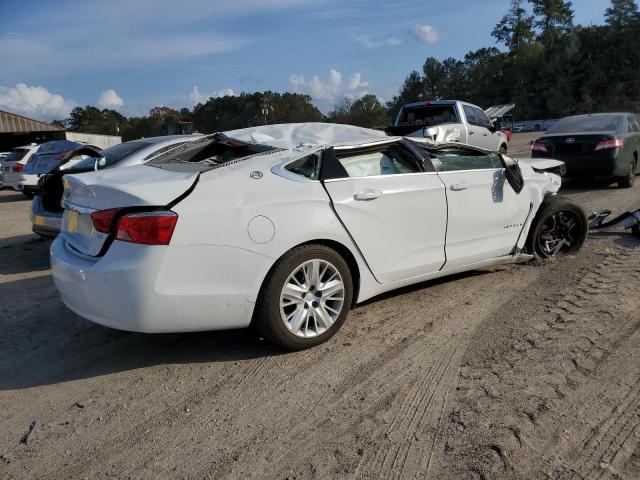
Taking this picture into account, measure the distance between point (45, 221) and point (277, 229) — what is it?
4103mm

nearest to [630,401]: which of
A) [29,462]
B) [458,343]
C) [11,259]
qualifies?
[458,343]

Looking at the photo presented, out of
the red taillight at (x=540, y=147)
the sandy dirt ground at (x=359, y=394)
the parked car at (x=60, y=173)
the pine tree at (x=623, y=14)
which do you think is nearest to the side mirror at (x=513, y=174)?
the sandy dirt ground at (x=359, y=394)

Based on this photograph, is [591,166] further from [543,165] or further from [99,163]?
[99,163]

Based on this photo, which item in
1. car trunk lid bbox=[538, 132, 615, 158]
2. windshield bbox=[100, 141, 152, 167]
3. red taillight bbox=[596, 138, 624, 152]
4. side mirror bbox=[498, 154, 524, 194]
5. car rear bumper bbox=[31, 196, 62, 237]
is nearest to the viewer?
side mirror bbox=[498, 154, 524, 194]

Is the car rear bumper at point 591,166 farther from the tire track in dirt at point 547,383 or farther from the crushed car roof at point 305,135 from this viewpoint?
the crushed car roof at point 305,135

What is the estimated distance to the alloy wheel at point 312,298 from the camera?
3594mm

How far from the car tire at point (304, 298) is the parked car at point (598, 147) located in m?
8.05

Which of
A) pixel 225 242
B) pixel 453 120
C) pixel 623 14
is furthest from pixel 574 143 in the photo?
pixel 623 14

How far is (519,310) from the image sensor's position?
4324 millimetres

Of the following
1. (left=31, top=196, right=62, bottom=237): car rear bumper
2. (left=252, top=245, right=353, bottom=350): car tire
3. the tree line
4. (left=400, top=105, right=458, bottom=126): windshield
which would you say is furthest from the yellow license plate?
the tree line

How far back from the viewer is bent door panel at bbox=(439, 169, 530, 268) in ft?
14.8

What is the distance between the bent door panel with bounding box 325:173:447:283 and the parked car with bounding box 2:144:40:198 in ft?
43.0

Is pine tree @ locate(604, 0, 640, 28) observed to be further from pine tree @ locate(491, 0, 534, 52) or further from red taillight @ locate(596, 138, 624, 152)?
red taillight @ locate(596, 138, 624, 152)

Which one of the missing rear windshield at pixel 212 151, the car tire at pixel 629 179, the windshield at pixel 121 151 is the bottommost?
the car tire at pixel 629 179
